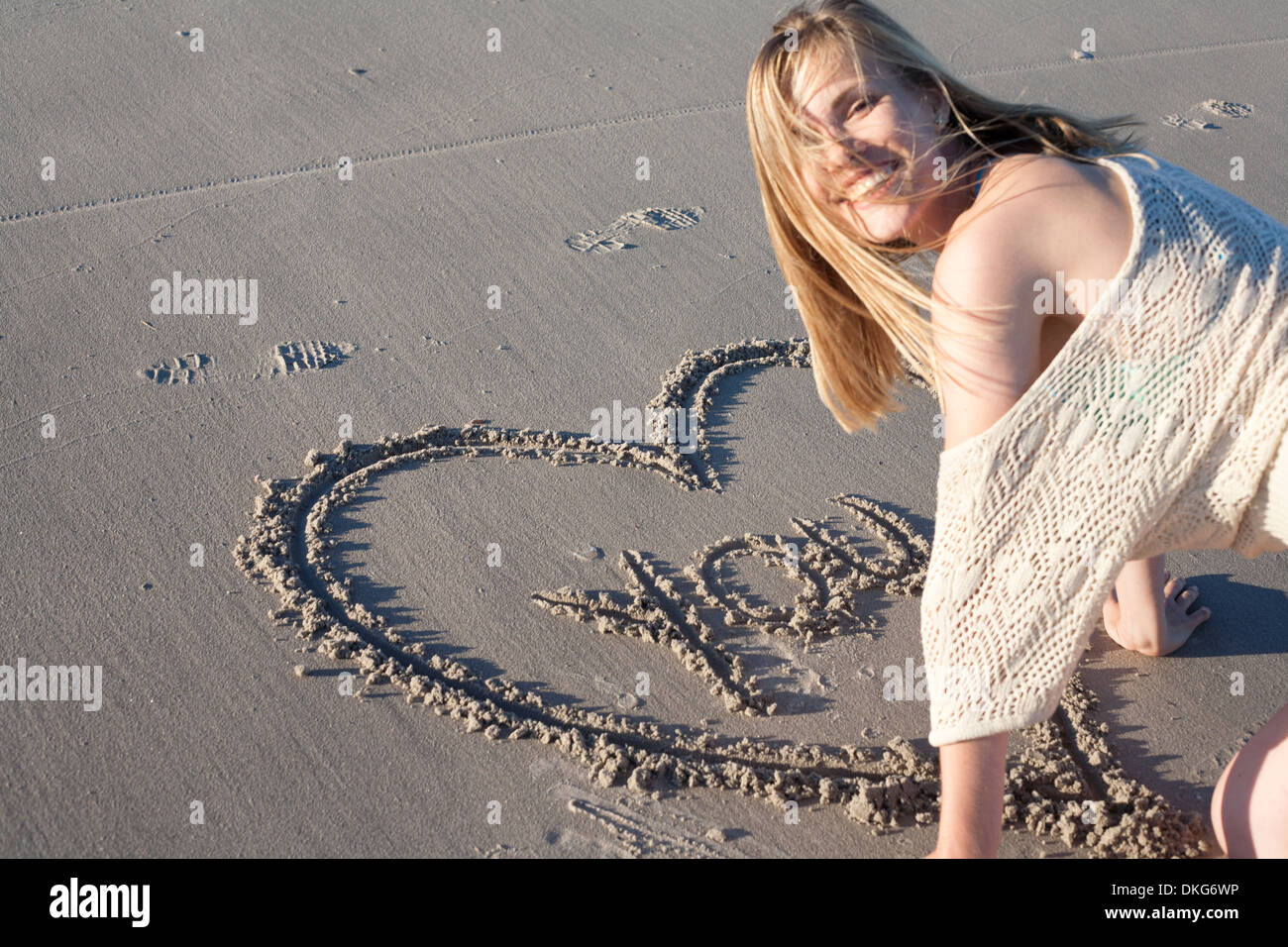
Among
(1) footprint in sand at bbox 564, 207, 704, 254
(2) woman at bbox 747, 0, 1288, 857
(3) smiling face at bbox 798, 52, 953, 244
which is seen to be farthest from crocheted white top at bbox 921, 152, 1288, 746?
(1) footprint in sand at bbox 564, 207, 704, 254

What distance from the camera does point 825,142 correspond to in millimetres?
1851

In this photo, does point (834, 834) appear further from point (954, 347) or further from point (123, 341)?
point (123, 341)

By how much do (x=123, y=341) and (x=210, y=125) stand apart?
114cm


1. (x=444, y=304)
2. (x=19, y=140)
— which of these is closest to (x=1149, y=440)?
(x=444, y=304)

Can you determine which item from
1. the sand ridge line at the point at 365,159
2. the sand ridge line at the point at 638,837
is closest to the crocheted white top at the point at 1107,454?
the sand ridge line at the point at 638,837

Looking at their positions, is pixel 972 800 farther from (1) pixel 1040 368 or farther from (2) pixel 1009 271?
(2) pixel 1009 271

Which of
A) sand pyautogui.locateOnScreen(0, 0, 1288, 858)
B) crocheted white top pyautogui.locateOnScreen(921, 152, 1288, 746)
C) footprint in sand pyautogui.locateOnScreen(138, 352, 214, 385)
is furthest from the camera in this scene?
footprint in sand pyautogui.locateOnScreen(138, 352, 214, 385)

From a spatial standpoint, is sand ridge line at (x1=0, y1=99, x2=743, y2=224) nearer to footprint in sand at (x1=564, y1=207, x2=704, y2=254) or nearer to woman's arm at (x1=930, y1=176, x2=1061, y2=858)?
footprint in sand at (x1=564, y1=207, x2=704, y2=254)

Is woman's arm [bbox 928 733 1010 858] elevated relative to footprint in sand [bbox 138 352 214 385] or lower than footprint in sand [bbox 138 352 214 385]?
lower

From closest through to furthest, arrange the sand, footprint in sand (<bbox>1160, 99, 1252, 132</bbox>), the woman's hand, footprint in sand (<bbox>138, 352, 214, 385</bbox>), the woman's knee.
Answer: the woman's knee
the sand
the woman's hand
footprint in sand (<bbox>138, 352, 214, 385</bbox>)
footprint in sand (<bbox>1160, 99, 1252, 132</bbox>)

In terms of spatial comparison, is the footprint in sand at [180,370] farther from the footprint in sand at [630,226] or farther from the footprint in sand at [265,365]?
the footprint in sand at [630,226]

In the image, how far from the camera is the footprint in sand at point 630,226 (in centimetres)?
342

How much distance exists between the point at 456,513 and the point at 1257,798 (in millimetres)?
1622

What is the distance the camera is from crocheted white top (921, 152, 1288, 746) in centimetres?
174
